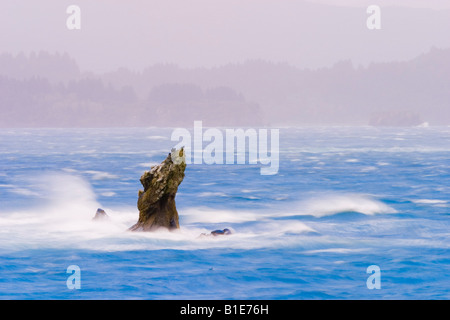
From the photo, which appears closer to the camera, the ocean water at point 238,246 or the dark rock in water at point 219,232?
the ocean water at point 238,246

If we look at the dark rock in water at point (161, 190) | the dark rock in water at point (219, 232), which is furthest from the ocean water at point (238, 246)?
the dark rock in water at point (161, 190)

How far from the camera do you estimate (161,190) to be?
20.6 m

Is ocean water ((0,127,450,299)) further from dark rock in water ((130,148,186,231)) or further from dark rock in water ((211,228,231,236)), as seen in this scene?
→ dark rock in water ((130,148,186,231))

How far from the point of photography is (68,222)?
2603cm

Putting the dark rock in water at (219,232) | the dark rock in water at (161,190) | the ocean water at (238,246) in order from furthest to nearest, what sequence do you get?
the dark rock in water at (219,232)
the dark rock in water at (161,190)
the ocean water at (238,246)

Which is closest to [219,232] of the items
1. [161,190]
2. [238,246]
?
[238,246]

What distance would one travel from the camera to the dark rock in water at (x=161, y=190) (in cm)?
2058

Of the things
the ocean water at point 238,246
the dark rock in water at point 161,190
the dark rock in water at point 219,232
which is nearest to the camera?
the ocean water at point 238,246

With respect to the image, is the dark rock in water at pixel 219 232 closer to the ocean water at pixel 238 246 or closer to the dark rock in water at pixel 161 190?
the ocean water at pixel 238 246

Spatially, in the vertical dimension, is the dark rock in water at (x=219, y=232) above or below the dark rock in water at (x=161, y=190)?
below

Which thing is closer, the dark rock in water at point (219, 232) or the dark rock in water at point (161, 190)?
the dark rock in water at point (161, 190)
